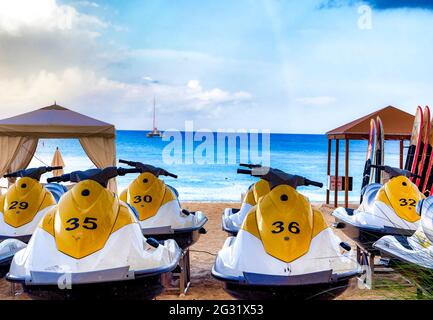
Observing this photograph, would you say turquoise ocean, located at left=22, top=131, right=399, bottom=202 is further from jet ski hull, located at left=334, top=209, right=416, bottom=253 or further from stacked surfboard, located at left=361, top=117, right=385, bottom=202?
jet ski hull, located at left=334, top=209, right=416, bottom=253

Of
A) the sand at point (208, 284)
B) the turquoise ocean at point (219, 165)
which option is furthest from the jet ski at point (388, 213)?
the turquoise ocean at point (219, 165)

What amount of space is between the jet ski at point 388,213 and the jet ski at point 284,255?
1210 millimetres

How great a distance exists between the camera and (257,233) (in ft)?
8.61

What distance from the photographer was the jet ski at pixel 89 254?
230 cm

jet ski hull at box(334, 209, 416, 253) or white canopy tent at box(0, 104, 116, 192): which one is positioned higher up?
white canopy tent at box(0, 104, 116, 192)

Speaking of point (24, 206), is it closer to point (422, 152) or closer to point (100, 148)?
point (100, 148)

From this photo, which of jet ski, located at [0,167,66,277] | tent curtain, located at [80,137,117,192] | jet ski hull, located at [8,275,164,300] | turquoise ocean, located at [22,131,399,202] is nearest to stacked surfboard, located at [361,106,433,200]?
tent curtain, located at [80,137,117,192]

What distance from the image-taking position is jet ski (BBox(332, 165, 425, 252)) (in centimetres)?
378

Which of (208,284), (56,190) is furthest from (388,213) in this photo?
(56,190)

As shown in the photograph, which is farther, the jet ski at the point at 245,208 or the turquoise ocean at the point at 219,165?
the turquoise ocean at the point at 219,165

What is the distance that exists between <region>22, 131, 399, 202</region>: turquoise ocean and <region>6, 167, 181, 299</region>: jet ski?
315 inches

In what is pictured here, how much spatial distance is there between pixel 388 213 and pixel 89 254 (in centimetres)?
245
